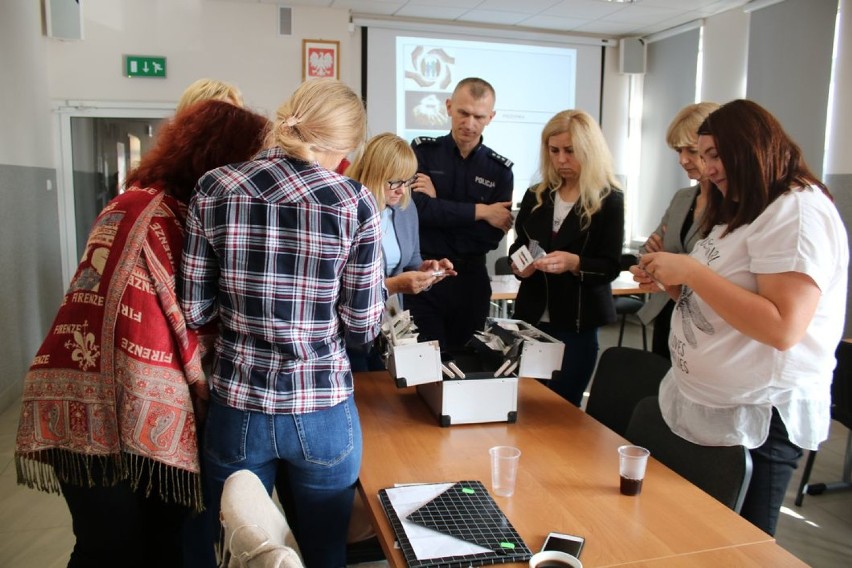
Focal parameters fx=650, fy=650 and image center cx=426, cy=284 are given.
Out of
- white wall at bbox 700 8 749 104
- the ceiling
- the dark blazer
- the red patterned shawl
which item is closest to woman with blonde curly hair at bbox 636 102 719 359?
the dark blazer

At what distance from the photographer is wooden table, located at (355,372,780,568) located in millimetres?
1250

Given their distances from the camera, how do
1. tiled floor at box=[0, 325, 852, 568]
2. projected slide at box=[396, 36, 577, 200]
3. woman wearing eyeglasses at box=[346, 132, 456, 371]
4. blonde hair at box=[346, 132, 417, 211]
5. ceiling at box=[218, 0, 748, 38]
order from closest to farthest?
woman wearing eyeglasses at box=[346, 132, 456, 371] → blonde hair at box=[346, 132, 417, 211] → tiled floor at box=[0, 325, 852, 568] → ceiling at box=[218, 0, 748, 38] → projected slide at box=[396, 36, 577, 200]

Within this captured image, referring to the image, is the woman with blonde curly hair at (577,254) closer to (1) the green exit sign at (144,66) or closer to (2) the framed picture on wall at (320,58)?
(2) the framed picture on wall at (320,58)

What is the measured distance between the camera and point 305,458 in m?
1.42

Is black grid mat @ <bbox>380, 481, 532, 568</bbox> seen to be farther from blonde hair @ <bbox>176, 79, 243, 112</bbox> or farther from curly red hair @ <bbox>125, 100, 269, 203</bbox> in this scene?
blonde hair @ <bbox>176, 79, 243, 112</bbox>

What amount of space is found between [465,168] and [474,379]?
135cm

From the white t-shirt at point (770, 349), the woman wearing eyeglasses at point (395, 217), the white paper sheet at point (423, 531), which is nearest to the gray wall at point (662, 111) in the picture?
the woman wearing eyeglasses at point (395, 217)

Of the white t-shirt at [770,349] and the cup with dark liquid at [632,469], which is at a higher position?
the white t-shirt at [770,349]

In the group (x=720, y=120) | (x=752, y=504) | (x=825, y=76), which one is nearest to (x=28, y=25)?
(x=720, y=120)

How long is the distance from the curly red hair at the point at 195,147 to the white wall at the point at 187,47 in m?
4.17

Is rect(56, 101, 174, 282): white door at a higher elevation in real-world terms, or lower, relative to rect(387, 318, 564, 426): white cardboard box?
higher

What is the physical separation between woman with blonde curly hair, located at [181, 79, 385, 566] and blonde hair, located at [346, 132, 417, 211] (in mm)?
851

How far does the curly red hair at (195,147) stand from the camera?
1505mm

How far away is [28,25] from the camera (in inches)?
184
